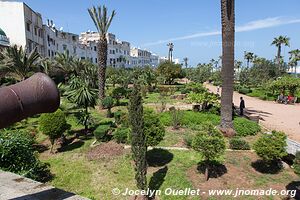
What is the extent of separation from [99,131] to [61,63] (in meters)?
22.6

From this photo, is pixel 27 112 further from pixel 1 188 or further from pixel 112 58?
pixel 112 58

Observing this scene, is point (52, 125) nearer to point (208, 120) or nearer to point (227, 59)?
point (208, 120)

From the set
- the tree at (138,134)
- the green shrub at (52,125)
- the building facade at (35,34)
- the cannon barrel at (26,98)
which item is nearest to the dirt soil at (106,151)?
the green shrub at (52,125)

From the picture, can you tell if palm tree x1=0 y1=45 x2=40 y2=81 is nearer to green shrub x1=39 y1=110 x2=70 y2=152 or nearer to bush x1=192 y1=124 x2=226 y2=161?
green shrub x1=39 y1=110 x2=70 y2=152

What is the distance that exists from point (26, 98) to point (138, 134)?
5.41m

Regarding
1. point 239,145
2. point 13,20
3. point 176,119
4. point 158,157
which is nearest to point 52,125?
point 158,157

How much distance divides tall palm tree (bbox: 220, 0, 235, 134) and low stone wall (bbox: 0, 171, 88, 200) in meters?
11.3

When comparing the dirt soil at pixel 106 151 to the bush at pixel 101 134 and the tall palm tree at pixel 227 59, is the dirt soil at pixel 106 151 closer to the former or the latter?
the bush at pixel 101 134

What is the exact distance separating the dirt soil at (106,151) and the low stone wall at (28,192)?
6.84 meters

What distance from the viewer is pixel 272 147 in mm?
9469

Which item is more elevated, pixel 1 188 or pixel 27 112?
pixel 27 112

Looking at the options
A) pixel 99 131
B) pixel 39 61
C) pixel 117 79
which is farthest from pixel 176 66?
pixel 99 131

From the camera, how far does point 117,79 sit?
4066cm

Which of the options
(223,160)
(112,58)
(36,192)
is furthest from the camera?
(112,58)
